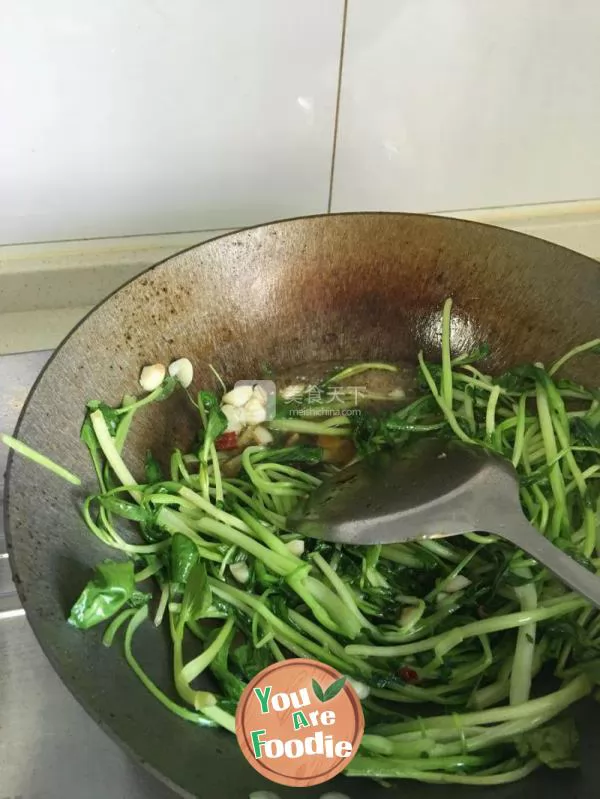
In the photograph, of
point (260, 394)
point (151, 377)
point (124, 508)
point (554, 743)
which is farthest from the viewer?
point (260, 394)

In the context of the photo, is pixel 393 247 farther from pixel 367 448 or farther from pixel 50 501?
pixel 50 501

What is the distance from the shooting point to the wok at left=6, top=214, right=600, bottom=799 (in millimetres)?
727

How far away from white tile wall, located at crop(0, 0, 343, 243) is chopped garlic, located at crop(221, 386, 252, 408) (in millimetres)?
357

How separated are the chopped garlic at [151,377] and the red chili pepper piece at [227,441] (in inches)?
5.0

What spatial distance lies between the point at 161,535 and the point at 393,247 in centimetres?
51

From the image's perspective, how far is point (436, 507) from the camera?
0.81m

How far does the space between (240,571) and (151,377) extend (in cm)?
27

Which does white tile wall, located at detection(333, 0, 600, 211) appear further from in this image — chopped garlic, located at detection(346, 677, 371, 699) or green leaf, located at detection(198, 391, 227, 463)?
chopped garlic, located at detection(346, 677, 371, 699)

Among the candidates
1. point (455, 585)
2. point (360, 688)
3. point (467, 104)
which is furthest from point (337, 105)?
point (360, 688)

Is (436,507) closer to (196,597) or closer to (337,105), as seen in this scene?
(196,597)

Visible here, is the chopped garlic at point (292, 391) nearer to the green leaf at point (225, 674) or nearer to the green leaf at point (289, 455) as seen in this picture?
the green leaf at point (289, 455)

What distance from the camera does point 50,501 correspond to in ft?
2.59

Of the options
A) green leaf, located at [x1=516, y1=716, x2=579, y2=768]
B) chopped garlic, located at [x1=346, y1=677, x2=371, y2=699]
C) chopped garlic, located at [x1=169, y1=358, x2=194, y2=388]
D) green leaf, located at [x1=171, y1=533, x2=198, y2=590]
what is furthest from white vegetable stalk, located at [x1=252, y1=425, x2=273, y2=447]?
green leaf, located at [x1=516, y1=716, x2=579, y2=768]

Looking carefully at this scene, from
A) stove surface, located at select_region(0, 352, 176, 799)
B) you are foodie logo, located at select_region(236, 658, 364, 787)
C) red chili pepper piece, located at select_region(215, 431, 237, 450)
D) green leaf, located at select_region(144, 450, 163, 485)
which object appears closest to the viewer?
you are foodie logo, located at select_region(236, 658, 364, 787)
